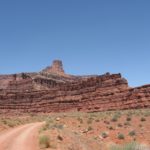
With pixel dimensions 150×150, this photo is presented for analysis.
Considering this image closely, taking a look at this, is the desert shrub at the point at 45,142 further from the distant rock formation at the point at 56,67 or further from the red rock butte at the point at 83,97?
the distant rock formation at the point at 56,67

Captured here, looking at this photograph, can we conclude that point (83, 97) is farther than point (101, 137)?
Yes

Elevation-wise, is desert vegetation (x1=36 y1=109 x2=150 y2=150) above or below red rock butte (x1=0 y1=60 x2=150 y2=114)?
below


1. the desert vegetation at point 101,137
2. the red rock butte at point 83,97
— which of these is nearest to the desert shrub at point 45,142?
the desert vegetation at point 101,137

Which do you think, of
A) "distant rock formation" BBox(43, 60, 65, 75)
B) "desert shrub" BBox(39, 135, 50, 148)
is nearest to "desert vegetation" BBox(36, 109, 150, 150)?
"desert shrub" BBox(39, 135, 50, 148)

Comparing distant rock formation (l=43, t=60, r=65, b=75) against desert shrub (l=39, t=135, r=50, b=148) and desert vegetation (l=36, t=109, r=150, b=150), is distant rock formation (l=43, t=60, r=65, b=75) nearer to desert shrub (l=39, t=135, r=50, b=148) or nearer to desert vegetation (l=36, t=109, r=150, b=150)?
desert vegetation (l=36, t=109, r=150, b=150)

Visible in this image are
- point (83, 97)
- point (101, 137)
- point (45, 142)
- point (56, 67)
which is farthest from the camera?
point (56, 67)

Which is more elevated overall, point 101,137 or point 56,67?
point 56,67

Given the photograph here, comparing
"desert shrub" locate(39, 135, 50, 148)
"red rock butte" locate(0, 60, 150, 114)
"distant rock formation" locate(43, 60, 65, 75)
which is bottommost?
"desert shrub" locate(39, 135, 50, 148)

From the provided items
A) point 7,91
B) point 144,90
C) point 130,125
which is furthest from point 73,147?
point 7,91

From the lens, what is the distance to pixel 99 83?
88188 millimetres

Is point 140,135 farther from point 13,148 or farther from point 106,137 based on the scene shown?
point 13,148

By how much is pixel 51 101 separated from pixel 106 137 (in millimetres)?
67750

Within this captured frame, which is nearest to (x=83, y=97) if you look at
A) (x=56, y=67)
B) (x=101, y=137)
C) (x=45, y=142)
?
(x=101, y=137)

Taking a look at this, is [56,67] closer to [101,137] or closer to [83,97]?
[83,97]
